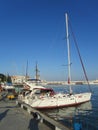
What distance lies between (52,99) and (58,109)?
62.3 inches

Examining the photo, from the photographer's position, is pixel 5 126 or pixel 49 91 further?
pixel 49 91

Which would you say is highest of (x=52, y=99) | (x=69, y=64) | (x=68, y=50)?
(x=68, y=50)

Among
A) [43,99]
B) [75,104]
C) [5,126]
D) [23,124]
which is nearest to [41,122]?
[23,124]

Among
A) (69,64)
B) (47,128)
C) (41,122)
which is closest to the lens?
(47,128)

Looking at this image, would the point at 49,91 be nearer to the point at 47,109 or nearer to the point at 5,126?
the point at 47,109

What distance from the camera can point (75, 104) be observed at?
111 feet

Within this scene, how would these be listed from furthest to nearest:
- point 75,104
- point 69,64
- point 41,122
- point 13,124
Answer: point 69,64 → point 75,104 → point 41,122 → point 13,124

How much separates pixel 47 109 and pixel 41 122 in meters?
16.7

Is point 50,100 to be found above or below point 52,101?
above

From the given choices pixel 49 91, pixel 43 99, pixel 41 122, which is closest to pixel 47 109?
pixel 43 99

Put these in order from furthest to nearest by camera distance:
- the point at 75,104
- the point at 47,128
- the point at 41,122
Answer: the point at 75,104
the point at 41,122
the point at 47,128

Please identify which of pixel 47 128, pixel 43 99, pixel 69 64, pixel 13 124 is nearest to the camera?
pixel 47 128

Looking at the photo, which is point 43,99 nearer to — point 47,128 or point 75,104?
point 75,104

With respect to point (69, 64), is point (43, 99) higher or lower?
lower
